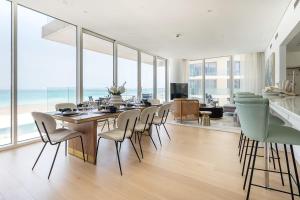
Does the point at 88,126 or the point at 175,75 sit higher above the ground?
the point at 175,75

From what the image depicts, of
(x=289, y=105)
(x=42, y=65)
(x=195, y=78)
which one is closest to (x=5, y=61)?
(x=42, y=65)

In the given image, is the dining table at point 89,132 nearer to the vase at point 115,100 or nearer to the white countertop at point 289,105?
the vase at point 115,100

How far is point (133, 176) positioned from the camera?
7.48ft

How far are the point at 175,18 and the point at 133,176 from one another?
3.60 meters

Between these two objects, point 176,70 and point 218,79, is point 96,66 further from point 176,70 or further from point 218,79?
point 218,79

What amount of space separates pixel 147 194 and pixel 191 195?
481 millimetres

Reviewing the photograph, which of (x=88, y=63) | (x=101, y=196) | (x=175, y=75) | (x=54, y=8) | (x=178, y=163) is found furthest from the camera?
(x=175, y=75)

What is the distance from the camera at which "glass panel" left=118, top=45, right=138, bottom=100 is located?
627cm

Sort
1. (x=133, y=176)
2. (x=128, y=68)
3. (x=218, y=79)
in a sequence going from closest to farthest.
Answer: (x=133, y=176), (x=128, y=68), (x=218, y=79)

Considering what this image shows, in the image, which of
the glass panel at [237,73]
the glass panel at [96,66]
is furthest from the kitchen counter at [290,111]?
the glass panel at [237,73]

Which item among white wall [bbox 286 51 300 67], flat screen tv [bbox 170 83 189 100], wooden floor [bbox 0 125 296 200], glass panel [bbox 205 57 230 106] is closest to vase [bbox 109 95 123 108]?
wooden floor [bbox 0 125 296 200]

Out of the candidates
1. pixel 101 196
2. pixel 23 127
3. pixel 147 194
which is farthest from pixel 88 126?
pixel 23 127

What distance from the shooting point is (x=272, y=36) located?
5387 millimetres

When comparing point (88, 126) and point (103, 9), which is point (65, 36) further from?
point (88, 126)
